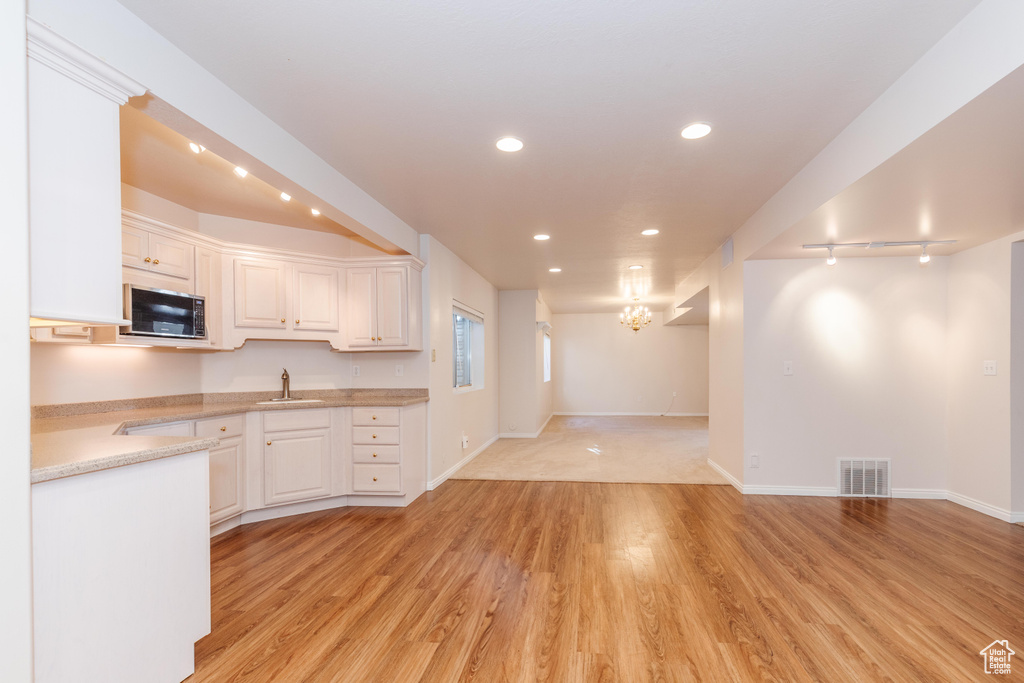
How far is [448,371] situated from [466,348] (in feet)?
4.38

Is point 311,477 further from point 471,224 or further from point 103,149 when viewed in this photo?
point 103,149

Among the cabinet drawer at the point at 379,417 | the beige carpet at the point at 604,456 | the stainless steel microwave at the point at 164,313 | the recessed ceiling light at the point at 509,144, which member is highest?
the recessed ceiling light at the point at 509,144

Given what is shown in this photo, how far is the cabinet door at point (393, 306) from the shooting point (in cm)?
470

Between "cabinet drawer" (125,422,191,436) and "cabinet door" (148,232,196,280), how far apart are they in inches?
41.2

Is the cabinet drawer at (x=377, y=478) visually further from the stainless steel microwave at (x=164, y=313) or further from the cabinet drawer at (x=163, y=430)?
the stainless steel microwave at (x=164, y=313)

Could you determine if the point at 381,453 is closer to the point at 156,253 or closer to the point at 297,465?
the point at 297,465

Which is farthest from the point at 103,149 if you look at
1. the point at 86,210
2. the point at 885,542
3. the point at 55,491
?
the point at 885,542

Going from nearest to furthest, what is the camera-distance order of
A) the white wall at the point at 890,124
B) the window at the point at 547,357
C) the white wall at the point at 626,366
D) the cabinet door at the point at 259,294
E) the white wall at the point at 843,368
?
the white wall at the point at 890,124 < the cabinet door at the point at 259,294 < the white wall at the point at 843,368 < the window at the point at 547,357 < the white wall at the point at 626,366

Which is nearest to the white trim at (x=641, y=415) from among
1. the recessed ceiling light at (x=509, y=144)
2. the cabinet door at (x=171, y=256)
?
the cabinet door at (x=171, y=256)

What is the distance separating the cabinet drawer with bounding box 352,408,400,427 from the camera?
4.42 metres

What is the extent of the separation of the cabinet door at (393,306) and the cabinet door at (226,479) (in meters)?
1.46

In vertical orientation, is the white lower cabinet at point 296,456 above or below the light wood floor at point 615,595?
above

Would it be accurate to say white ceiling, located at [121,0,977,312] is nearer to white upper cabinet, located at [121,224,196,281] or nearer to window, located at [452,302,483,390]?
white upper cabinet, located at [121,224,196,281]

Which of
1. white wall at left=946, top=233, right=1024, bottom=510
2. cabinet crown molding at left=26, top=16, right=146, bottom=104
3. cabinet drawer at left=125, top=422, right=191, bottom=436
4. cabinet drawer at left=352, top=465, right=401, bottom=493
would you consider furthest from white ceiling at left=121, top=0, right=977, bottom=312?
cabinet drawer at left=352, top=465, right=401, bottom=493
